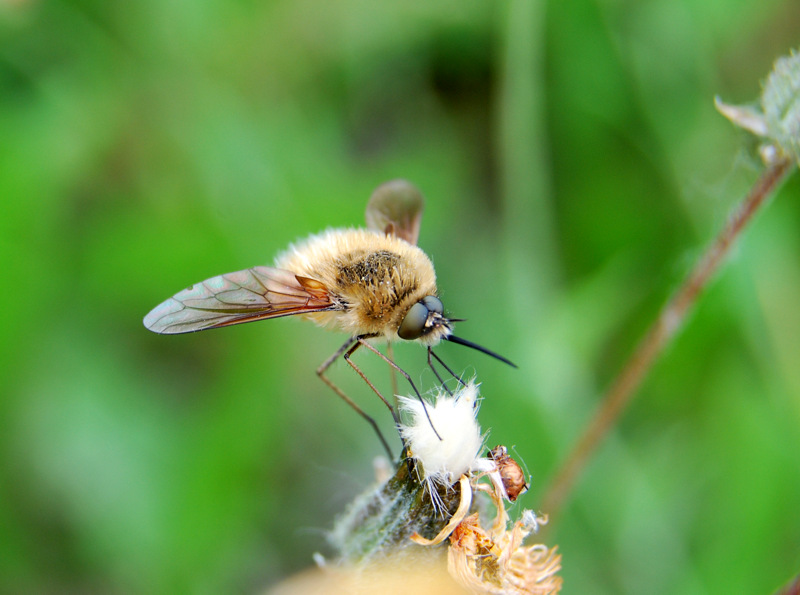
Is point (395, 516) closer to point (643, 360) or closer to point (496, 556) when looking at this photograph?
point (496, 556)

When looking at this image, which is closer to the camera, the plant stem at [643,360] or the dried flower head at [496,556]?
the dried flower head at [496,556]

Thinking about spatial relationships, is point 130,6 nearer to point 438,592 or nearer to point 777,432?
point 438,592

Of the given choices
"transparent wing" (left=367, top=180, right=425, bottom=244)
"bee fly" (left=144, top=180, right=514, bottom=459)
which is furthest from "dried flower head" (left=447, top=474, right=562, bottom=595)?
"transparent wing" (left=367, top=180, right=425, bottom=244)

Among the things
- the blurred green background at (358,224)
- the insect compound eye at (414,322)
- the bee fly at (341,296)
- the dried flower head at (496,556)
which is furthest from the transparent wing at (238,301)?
the dried flower head at (496,556)

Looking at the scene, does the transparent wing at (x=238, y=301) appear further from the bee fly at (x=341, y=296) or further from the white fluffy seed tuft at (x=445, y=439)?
the white fluffy seed tuft at (x=445, y=439)

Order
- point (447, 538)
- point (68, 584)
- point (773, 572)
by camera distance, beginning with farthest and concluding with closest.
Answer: point (68, 584), point (773, 572), point (447, 538)

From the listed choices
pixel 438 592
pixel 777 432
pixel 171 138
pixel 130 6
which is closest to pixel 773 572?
pixel 777 432
